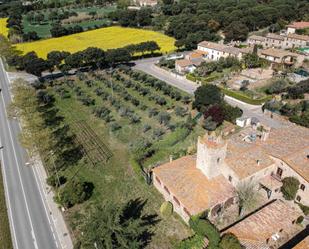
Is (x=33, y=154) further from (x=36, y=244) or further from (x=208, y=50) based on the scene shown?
(x=208, y=50)

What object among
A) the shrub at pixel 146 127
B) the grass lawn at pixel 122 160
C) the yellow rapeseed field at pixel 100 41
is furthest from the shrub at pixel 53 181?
the yellow rapeseed field at pixel 100 41

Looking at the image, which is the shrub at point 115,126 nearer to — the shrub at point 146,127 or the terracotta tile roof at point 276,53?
the shrub at point 146,127

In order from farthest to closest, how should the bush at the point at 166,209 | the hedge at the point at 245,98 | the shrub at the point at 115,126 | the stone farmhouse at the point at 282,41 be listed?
1. the stone farmhouse at the point at 282,41
2. the hedge at the point at 245,98
3. the shrub at the point at 115,126
4. the bush at the point at 166,209

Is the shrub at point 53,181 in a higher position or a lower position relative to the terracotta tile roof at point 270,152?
lower

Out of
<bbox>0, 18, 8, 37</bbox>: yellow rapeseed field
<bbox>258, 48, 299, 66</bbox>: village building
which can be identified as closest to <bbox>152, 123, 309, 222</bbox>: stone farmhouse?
<bbox>258, 48, 299, 66</bbox>: village building

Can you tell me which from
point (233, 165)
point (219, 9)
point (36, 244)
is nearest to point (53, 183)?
point (36, 244)

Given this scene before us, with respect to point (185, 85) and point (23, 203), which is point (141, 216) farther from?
point (185, 85)

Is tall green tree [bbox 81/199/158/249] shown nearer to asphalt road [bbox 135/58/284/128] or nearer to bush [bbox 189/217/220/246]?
bush [bbox 189/217/220/246]
